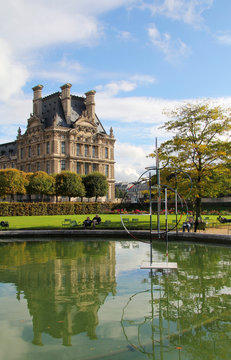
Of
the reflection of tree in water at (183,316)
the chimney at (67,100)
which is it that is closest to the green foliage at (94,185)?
the chimney at (67,100)

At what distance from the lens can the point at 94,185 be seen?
62.2 m

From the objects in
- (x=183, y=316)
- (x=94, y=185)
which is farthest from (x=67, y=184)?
(x=183, y=316)

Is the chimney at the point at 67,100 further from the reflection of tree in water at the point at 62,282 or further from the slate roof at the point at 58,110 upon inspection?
the reflection of tree in water at the point at 62,282

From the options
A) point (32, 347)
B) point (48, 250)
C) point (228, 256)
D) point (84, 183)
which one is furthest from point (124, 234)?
point (84, 183)

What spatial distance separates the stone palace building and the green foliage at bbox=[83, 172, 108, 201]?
9312 millimetres

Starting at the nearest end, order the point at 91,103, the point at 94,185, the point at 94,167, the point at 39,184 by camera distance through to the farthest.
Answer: the point at 39,184
the point at 94,185
the point at 94,167
the point at 91,103

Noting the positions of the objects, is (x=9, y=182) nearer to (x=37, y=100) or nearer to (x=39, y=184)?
(x=39, y=184)

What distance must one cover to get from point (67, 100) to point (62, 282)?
67513 mm

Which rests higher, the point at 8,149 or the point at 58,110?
the point at 58,110

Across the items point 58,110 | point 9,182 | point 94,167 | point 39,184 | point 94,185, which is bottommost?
point 39,184

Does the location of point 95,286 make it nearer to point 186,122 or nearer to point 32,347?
point 32,347

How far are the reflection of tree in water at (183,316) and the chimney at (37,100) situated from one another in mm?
69868

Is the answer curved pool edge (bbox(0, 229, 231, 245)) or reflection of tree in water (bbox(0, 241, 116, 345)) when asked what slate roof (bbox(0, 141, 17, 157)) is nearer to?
curved pool edge (bbox(0, 229, 231, 245))

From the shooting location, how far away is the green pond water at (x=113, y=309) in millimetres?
5219
